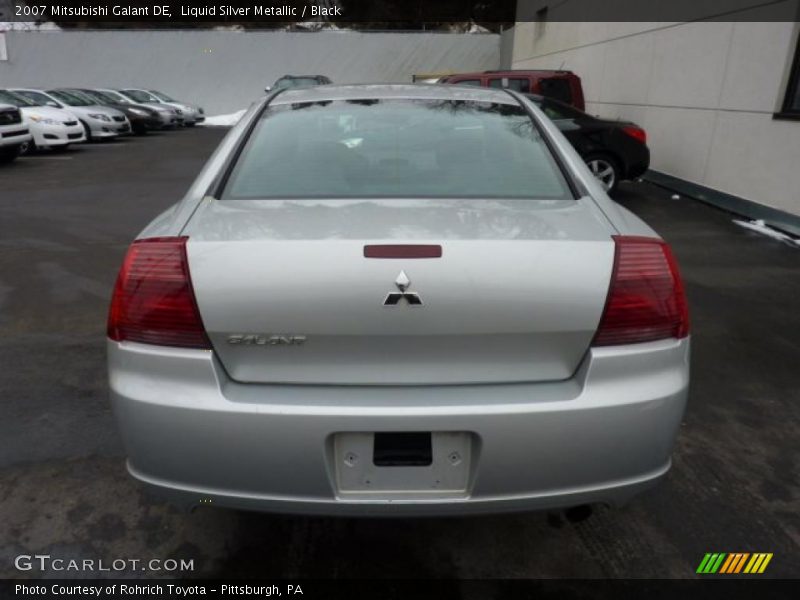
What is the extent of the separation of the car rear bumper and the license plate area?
13mm

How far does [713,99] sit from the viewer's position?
8.35m

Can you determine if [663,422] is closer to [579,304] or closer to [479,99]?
[579,304]

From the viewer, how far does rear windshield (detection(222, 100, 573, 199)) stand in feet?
7.34

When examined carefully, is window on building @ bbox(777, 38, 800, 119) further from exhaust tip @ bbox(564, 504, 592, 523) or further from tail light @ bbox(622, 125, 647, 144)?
exhaust tip @ bbox(564, 504, 592, 523)

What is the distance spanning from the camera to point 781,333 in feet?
13.9

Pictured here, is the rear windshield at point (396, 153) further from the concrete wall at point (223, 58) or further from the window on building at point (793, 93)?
the concrete wall at point (223, 58)

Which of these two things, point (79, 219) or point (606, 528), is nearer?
point (606, 528)

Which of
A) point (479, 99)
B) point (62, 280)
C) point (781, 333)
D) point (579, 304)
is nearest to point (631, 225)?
point (579, 304)

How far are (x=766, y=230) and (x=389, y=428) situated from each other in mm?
7009

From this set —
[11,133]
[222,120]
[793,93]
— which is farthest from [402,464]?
[222,120]

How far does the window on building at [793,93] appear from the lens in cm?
688

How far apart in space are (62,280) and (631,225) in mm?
4986

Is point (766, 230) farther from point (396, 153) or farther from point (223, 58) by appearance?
point (223, 58)

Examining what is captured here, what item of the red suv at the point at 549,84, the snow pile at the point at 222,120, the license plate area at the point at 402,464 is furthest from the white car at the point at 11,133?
the snow pile at the point at 222,120
